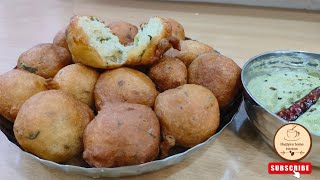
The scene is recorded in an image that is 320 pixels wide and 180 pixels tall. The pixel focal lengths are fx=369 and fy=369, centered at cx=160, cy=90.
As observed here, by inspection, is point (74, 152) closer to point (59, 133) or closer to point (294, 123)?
point (59, 133)

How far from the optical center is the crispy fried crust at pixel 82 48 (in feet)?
2.37

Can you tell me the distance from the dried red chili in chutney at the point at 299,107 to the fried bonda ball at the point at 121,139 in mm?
246

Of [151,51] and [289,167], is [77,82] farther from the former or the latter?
[289,167]

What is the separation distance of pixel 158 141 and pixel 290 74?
388 mm

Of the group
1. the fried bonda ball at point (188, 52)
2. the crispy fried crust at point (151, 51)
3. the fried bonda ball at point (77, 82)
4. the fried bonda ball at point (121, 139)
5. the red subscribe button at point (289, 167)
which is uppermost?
the crispy fried crust at point (151, 51)

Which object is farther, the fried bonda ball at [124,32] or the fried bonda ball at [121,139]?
the fried bonda ball at [124,32]

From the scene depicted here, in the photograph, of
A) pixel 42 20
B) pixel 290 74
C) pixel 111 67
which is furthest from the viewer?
pixel 42 20

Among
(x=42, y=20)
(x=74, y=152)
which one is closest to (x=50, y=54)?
(x=74, y=152)

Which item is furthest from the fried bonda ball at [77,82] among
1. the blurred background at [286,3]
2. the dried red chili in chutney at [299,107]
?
the blurred background at [286,3]

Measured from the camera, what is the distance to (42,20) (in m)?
1.39

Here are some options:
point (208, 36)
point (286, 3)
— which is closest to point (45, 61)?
point (208, 36)

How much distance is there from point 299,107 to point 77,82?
0.43 metres

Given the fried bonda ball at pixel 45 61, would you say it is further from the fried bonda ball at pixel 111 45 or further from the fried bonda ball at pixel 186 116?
the fried bonda ball at pixel 186 116

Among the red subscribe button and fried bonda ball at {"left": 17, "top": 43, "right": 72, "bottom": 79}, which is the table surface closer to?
the red subscribe button
